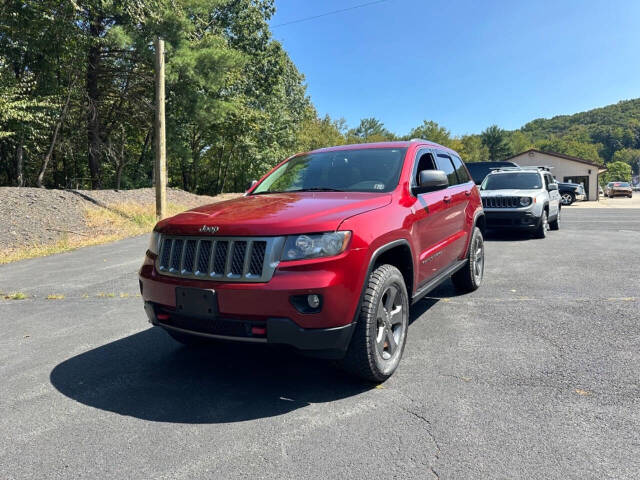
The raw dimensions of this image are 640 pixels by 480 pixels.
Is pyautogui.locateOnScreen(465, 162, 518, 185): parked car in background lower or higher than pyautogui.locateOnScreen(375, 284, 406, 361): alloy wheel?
higher

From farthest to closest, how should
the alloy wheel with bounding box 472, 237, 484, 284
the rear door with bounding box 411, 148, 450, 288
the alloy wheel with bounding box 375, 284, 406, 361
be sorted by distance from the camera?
the alloy wheel with bounding box 472, 237, 484, 284, the rear door with bounding box 411, 148, 450, 288, the alloy wheel with bounding box 375, 284, 406, 361

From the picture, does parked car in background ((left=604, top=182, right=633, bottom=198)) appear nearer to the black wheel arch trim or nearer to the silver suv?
the silver suv

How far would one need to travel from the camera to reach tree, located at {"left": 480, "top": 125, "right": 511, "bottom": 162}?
79625mm

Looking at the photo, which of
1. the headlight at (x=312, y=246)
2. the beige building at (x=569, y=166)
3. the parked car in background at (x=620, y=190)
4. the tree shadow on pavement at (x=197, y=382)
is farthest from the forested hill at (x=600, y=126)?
the headlight at (x=312, y=246)

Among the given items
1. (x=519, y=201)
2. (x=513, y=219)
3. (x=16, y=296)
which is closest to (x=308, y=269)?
(x=16, y=296)

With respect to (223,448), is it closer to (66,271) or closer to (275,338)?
(275,338)

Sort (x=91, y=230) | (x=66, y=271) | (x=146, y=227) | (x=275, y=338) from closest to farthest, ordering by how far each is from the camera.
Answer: (x=275, y=338) < (x=66, y=271) < (x=91, y=230) < (x=146, y=227)

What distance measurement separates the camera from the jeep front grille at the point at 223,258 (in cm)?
280

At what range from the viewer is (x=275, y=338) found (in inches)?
108

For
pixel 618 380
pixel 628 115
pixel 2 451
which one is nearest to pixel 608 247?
pixel 618 380

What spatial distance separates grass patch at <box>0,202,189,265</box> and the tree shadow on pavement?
7307mm

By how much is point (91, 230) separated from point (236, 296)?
38.2 feet

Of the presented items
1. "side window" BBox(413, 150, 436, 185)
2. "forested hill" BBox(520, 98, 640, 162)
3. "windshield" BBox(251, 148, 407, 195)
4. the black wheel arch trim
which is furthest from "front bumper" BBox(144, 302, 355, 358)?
"forested hill" BBox(520, 98, 640, 162)

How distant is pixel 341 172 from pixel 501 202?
8.30m
